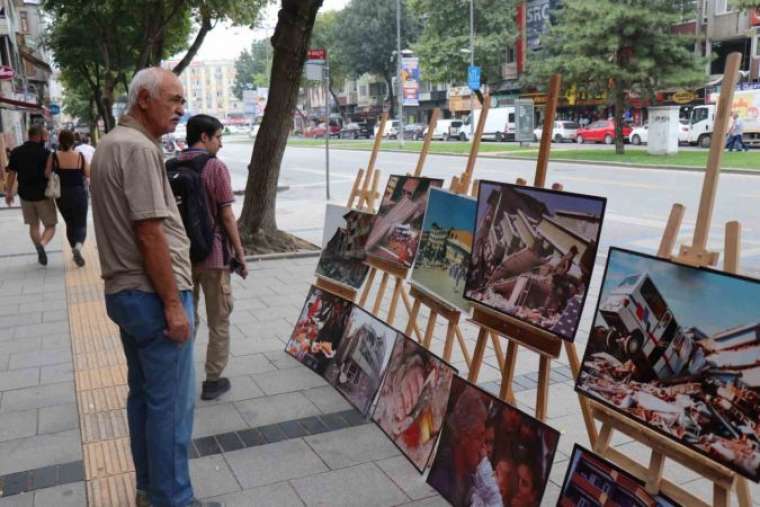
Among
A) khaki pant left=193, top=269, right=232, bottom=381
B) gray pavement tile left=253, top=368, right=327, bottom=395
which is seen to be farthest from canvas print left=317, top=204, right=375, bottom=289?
khaki pant left=193, top=269, right=232, bottom=381

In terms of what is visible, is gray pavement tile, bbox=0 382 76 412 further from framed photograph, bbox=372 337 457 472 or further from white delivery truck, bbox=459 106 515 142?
white delivery truck, bbox=459 106 515 142

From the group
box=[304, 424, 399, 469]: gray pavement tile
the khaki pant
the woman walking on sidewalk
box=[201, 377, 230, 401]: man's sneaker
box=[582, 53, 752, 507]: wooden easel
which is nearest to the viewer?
box=[582, 53, 752, 507]: wooden easel

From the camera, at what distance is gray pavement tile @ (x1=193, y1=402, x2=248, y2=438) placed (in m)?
3.93

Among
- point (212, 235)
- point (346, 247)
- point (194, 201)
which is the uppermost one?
point (194, 201)

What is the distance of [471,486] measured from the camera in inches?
116

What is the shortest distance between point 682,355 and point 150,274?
1870 mm

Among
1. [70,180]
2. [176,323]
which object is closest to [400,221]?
[176,323]

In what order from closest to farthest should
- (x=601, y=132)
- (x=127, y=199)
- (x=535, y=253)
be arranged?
(x=127, y=199), (x=535, y=253), (x=601, y=132)

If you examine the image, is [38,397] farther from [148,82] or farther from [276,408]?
[148,82]

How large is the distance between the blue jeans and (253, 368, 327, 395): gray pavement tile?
4.93ft

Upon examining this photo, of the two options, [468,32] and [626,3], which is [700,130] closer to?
[626,3]

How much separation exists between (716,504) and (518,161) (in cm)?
2403

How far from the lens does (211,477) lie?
11.2 feet

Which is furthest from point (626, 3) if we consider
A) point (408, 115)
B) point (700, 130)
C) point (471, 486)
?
point (408, 115)
